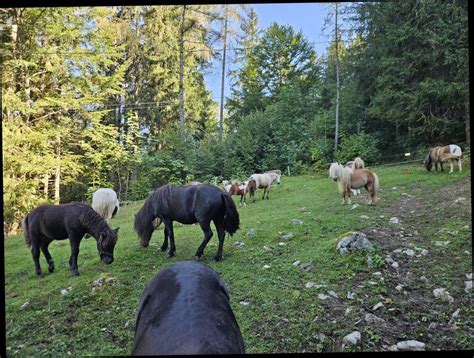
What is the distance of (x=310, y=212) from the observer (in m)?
2.92

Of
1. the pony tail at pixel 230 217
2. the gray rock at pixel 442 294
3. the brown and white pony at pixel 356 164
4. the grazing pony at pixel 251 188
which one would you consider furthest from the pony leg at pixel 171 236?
the gray rock at pixel 442 294

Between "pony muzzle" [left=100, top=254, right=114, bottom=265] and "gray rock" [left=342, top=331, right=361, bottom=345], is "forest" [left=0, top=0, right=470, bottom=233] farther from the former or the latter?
"gray rock" [left=342, top=331, right=361, bottom=345]

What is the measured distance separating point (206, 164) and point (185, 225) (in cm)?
47

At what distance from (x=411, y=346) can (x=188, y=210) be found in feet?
5.44

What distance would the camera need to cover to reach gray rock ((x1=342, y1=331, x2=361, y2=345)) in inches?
94.4

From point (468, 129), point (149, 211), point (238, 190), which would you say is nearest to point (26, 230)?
point (149, 211)

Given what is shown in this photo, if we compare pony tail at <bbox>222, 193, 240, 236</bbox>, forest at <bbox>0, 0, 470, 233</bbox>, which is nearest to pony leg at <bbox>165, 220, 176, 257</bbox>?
forest at <bbox>0, 0, 470, 233</bbox>

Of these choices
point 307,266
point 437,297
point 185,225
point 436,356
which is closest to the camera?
point 436,356

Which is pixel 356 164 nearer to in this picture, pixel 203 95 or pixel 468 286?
pixel 468 286

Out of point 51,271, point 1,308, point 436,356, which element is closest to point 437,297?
point 436,356

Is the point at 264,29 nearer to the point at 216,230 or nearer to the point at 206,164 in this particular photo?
the point at 206,164

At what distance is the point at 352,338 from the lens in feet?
7.90

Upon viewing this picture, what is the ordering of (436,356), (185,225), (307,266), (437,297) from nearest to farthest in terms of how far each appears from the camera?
(436,356) → (437,297) → (307,266) → (185,225)

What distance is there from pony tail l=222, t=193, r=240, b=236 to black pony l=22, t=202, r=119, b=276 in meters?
0.76
